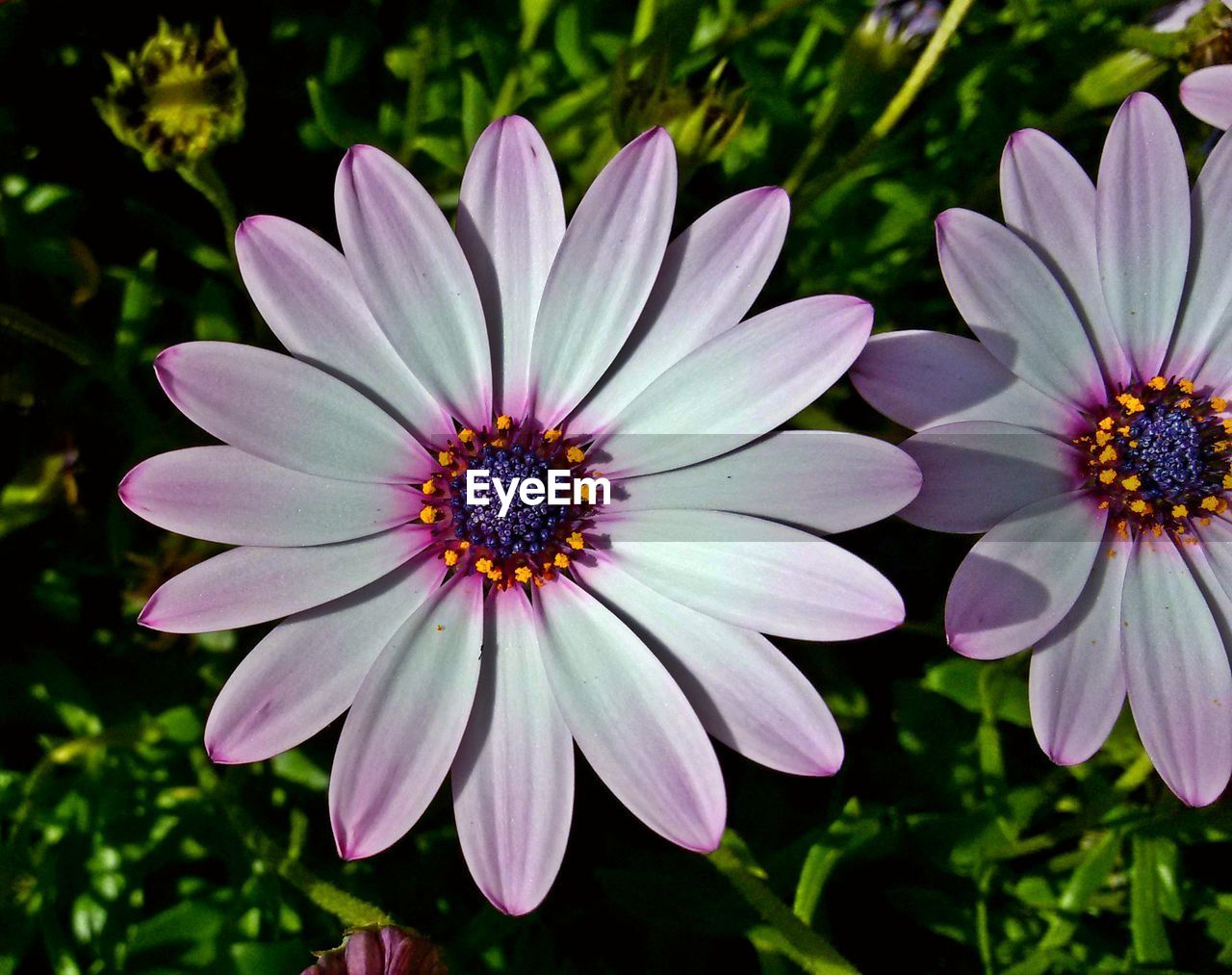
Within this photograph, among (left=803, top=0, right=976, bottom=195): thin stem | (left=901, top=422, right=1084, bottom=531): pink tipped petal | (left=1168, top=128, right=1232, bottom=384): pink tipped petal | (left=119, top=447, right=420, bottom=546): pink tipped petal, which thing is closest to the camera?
(left=119, top=447, right=420, bottom=546): pink tipped petal

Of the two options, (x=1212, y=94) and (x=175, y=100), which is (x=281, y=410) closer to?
(x=175, y=100)

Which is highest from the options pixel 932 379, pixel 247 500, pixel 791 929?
pixel 932 379

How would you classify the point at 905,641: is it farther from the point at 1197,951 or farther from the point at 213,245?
the point at 213,245

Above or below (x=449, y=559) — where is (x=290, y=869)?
below

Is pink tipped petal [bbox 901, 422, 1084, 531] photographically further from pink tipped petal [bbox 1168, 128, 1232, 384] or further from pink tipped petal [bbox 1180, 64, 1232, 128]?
pink tipped petal [bbox 1180, 64, 1232, 128]

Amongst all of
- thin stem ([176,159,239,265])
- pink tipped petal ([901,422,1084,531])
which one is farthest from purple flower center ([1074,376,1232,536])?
thin stem ([176,159,239,265])

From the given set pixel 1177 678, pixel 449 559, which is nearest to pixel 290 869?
pixel 449 559
